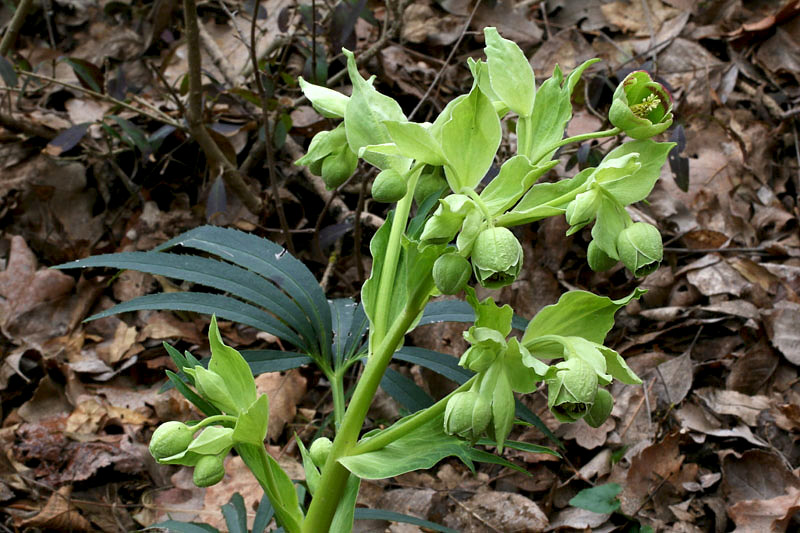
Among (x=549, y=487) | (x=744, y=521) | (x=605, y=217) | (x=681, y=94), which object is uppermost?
(x=605, y=217)

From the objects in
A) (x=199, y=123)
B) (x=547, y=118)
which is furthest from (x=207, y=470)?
(x=199, y=123)

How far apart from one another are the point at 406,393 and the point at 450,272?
1.83 feet

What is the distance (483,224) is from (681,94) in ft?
6.76

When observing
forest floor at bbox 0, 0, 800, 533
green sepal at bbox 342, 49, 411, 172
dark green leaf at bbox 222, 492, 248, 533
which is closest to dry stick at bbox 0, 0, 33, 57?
forest floor at bbox 0, 0, 800, 533

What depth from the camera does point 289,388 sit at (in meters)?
1.99

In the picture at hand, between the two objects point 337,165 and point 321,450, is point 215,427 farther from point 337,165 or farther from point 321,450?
point 337,165

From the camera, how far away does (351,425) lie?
3.23 ft

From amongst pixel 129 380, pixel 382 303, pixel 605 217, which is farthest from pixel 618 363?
pixel 129 380

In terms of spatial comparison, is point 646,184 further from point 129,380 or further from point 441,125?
point 129,380

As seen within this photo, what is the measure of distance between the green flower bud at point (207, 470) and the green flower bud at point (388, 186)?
421mm

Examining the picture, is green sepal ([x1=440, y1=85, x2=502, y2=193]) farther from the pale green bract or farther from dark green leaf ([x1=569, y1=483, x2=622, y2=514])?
dark green leaf ([x1=569, y1=483, x2=622, y2=514])

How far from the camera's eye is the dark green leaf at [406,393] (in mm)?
1269

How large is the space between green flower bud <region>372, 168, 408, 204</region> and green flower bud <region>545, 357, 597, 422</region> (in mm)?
288

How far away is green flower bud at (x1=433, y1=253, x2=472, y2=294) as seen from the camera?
786 mm
